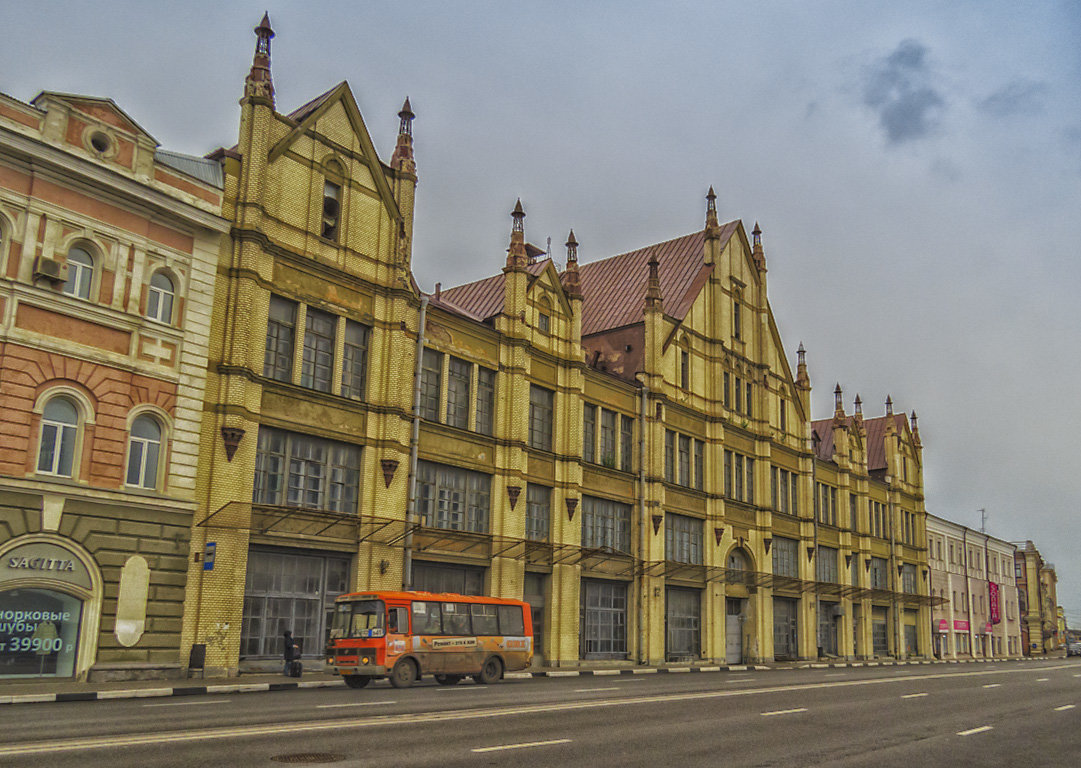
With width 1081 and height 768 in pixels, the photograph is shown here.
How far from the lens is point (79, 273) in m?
25.1

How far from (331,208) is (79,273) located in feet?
30.9

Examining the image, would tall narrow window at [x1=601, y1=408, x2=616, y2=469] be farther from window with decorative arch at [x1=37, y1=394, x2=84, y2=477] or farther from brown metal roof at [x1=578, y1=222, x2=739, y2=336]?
window with decorative arch at [x1=37, y1=394, x2=84, y2=477]

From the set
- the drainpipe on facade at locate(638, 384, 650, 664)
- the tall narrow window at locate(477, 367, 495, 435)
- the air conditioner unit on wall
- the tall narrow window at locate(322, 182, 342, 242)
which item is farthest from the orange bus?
the drainpipe on facade at locate(638, 384, 650, 664)

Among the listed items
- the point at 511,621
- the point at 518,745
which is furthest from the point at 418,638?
the point at 518,745

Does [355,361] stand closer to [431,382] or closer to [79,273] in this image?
[431,382]

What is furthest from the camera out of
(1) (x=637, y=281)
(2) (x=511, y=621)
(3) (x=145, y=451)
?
(1) (x=637, y=281)

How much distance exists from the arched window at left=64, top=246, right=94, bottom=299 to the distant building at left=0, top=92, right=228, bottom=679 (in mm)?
33

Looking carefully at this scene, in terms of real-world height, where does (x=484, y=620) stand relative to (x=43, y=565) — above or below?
below

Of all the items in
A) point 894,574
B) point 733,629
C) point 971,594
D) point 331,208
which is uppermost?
point 331,208

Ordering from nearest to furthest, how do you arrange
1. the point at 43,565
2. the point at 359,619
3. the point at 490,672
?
the point at 43,565, the point at 359,619, the point at 490,672

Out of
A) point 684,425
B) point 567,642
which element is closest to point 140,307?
point 567,642

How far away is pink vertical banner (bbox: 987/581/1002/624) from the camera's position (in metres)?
89.9

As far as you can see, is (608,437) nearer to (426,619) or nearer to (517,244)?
(517,244)

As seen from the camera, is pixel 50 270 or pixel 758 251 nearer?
pixel 50 270
